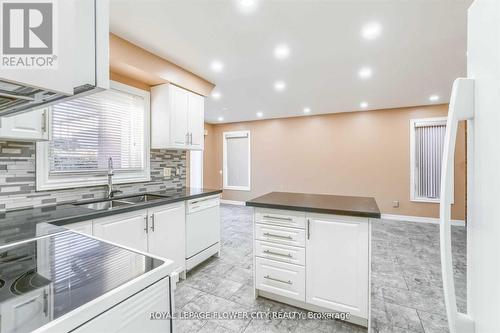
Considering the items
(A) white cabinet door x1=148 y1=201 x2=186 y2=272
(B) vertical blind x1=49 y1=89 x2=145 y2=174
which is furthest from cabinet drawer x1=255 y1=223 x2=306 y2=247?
(B) vertical blind x1=49 y1=89 x2=145 y2=174

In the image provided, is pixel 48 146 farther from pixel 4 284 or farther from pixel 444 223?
pixel 444 223

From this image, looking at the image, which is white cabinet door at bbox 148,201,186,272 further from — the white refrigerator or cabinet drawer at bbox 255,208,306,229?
the white refrigerator

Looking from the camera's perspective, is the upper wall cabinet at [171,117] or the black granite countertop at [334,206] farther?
the upper wall cabinet at [171,117]

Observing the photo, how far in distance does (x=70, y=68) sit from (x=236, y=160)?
6.24m

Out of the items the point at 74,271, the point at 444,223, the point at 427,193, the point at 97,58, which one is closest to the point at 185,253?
the point at 74,271

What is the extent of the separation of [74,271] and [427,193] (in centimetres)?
604

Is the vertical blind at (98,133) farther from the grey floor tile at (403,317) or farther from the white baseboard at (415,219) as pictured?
the white baseboard at (415,219)

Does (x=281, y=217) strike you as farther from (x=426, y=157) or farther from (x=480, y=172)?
(x=426, y=157)

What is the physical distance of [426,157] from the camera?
4.80 m

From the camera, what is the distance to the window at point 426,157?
4.71 m

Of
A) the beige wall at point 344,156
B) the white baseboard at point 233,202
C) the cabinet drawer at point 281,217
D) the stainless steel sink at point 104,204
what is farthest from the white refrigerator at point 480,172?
the white baseboard at point 233,202

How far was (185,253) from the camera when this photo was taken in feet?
8.23

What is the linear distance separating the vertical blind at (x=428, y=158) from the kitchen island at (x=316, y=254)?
380 cm

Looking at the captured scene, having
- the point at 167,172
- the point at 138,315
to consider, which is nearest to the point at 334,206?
the point at 138,315
